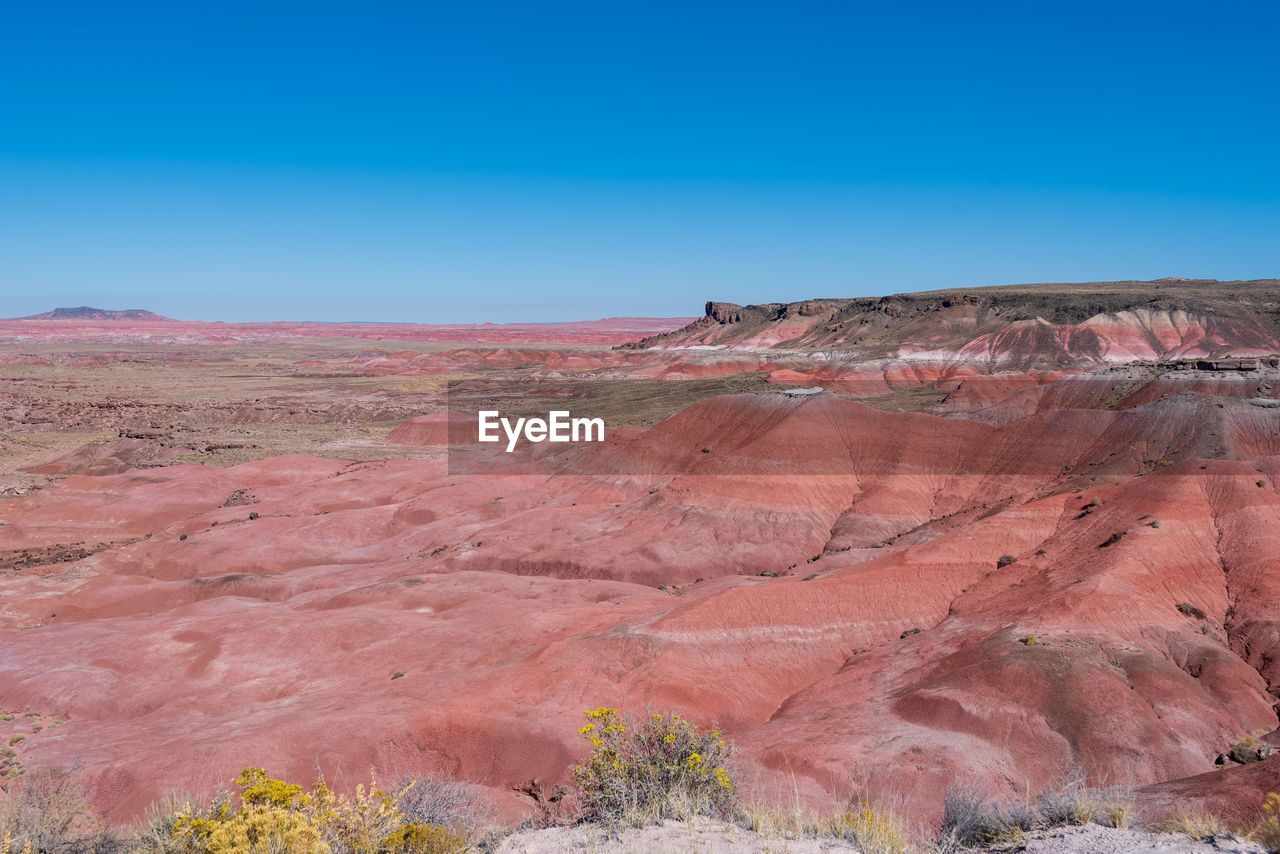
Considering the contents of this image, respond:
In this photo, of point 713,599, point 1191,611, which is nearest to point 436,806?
point 713,599

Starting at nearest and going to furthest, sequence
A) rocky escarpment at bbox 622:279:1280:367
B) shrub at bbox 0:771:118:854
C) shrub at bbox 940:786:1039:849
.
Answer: shrub at bbox 0:771:118:854 → shrub at bbox 940:786:1039:849 → rocky escarpment at bbox 622:279:1280:367

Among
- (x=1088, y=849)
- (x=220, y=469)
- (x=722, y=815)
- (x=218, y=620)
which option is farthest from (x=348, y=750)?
(x=220, y=469)

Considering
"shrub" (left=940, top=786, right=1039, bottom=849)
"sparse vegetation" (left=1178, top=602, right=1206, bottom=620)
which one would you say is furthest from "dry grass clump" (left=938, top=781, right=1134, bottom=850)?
"sparse vegetation" (left=1178, top=602, right=1206, bottom=620)

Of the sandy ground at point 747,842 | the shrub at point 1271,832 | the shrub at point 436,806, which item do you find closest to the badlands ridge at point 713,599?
the shrub at point 1271,832

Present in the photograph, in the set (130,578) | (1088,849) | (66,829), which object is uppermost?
(1088,849)

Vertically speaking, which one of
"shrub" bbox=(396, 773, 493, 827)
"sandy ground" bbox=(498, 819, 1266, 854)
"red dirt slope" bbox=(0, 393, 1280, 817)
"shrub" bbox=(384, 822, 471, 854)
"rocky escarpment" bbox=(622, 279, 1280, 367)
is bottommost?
"red dirt slope" bbox=(0, 393, 1280, 817)

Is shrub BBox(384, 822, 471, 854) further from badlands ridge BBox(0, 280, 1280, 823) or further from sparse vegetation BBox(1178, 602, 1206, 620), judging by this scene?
sparse vegetation BBox(1178, 602, 1206, 620)

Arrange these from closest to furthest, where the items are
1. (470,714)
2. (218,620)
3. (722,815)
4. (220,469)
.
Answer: (722,815) → (470,714) → (218,620) → (220,469)

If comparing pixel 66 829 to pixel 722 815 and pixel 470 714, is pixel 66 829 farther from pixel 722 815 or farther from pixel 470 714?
pixel 722 815

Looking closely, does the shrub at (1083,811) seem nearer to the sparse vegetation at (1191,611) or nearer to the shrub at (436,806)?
the shrub at (436,806)

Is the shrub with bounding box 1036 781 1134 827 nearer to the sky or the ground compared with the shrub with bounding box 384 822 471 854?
nearer to the ground
